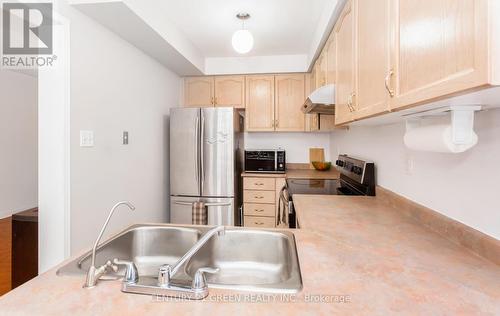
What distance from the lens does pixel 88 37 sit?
72.9 inches

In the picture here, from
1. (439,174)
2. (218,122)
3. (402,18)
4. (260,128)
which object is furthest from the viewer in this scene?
(260,128)

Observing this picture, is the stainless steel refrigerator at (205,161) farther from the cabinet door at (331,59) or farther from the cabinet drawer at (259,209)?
the cabinet door at (331,59)

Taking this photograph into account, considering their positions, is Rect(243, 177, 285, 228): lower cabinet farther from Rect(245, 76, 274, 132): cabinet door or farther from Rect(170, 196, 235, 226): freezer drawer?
Rect(245, 76, 274, 132): cabinet door

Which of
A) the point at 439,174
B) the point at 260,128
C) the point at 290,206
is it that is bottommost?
the point at 290,206

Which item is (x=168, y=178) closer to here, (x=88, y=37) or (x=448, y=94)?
(x=88, y=37)

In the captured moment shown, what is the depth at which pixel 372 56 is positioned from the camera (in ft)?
3.62

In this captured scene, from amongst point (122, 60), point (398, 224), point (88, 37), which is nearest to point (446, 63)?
point (398, 224)

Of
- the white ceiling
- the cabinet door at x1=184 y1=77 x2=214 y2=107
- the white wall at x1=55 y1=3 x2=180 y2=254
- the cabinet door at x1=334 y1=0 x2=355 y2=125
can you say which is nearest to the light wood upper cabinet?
the white ceiling

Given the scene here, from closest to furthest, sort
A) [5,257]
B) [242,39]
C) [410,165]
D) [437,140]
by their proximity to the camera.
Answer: [437,140]
[410,165]
[242,39]
[5,257]

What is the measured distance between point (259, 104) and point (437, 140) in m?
2.66

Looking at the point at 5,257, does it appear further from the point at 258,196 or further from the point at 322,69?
the point at 322,69

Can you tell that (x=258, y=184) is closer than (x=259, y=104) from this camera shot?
Yes

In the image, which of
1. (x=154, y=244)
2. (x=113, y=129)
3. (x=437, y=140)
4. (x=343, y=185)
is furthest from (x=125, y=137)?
(x=437, y=140)

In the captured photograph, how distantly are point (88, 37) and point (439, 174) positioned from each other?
7.45 feet
